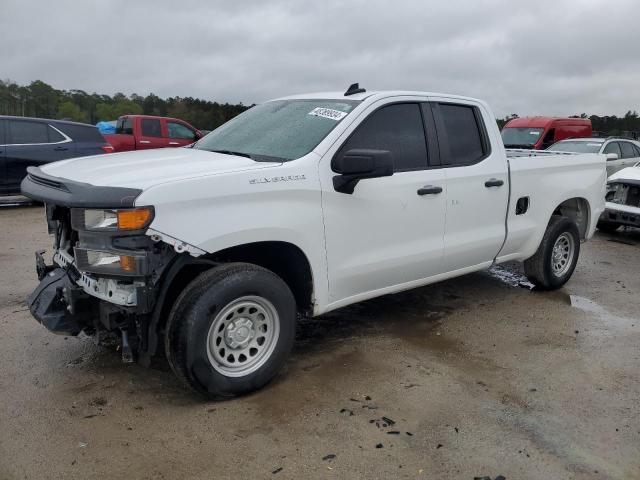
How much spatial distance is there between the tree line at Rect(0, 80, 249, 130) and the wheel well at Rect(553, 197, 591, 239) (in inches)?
978

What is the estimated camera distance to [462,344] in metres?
4.57

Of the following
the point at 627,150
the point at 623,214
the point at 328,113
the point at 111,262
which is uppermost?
the point at 328,113

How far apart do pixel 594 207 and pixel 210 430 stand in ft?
15.8

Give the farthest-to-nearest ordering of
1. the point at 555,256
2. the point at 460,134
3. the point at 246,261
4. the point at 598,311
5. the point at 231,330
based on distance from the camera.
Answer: the point at 555,256 → the point at 598,311 → the point at 460,134 → the point at 246,261 → the point at 231,330

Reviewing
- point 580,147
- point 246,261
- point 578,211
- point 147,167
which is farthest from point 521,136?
point 147,167

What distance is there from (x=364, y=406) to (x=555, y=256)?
11.2 feet

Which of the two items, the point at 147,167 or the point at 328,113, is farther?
the point at 328,113

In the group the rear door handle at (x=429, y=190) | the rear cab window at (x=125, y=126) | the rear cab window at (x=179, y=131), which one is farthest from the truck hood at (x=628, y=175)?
the rear cab window at (x=125, y=126)

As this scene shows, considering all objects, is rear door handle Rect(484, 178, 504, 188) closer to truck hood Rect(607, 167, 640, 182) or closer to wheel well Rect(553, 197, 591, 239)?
wheel well Rect(553, 197, 591, 239)

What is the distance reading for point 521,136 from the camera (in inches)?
677

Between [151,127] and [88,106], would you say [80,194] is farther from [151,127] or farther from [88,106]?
[88,106]

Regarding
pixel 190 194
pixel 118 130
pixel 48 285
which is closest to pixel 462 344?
pixel 190 194

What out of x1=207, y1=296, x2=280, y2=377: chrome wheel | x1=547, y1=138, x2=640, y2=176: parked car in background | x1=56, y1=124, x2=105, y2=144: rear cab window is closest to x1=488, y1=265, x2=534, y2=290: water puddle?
x1=207, y1=296, x2=280, y2=377: chrome wheel

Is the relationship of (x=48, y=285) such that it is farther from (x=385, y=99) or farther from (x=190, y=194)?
(x=385, y=99)
